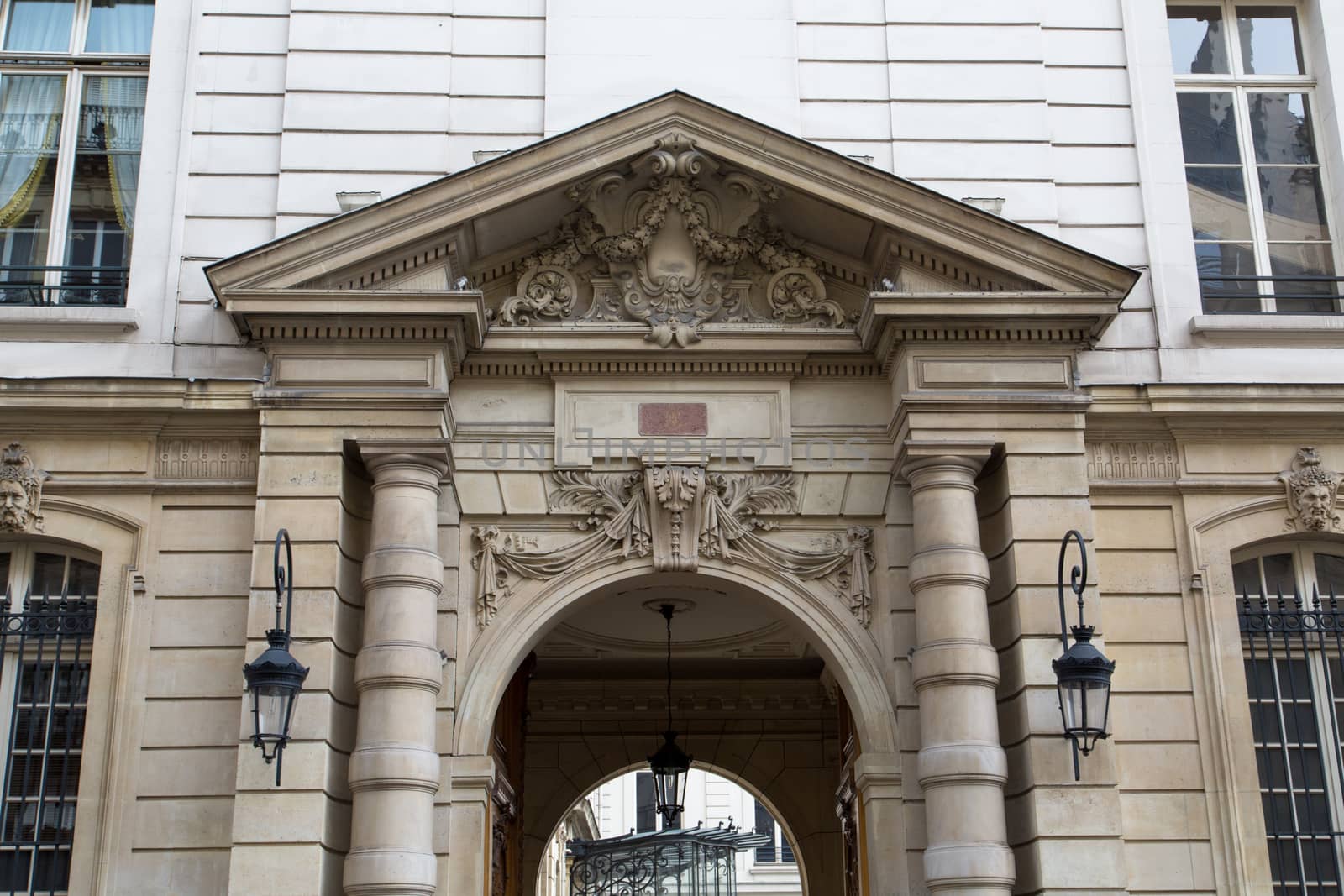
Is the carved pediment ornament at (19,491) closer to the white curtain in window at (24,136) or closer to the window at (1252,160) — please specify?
the white curtain in window at (24,136)

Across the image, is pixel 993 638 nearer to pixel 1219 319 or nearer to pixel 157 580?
pixel 1219 319

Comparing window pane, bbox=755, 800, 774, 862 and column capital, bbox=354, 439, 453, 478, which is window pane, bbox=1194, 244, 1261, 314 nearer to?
column capital, bbox=354, 439, 453, 478

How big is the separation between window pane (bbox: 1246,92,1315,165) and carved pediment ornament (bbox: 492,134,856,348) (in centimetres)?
→ 367

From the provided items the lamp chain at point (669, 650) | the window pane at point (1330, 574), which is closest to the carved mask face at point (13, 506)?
the lamp chain at point (669, 650)

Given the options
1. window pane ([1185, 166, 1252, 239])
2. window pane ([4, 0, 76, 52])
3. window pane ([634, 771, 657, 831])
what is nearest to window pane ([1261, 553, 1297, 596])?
window pane ([1185, 166, 1252, 239])

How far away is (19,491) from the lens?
1010 centimetres

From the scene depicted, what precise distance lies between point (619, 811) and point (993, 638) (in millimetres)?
33941

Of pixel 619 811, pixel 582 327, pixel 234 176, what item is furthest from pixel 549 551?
pixel 619 811

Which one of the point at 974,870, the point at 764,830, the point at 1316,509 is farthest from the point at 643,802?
the point at 974,870

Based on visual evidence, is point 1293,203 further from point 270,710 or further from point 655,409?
point 270,710

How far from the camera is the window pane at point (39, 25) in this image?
38.8ft

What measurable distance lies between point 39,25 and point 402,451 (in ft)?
16.1

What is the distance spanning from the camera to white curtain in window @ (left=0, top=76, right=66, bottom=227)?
11.4 m

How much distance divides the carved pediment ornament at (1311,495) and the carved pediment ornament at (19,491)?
8133 mm
